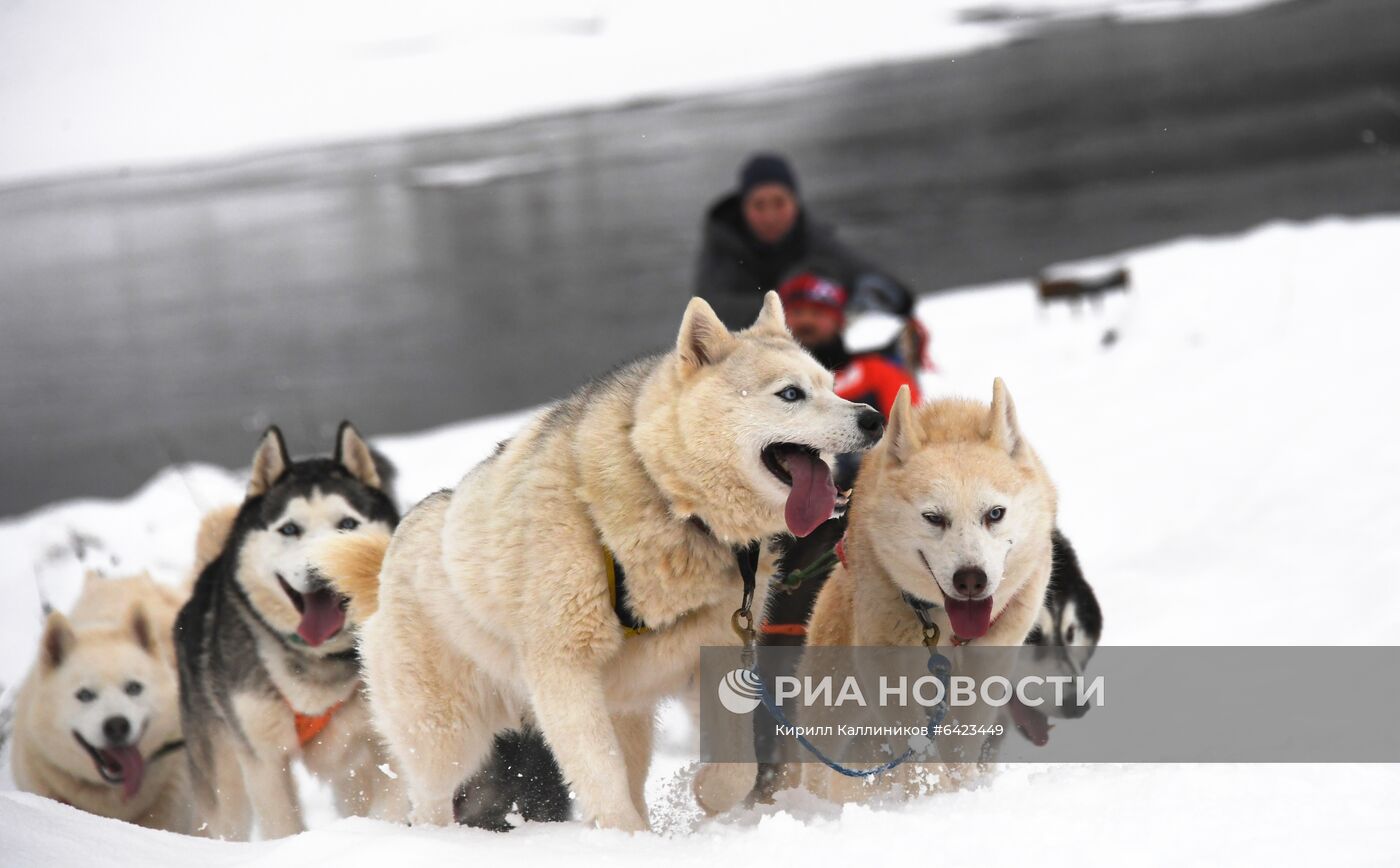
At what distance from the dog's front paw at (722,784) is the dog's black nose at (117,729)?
2.59 meters

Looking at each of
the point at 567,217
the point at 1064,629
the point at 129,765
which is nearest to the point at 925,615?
the point at 1064,629

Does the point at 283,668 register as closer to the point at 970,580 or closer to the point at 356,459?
the point at 356,459

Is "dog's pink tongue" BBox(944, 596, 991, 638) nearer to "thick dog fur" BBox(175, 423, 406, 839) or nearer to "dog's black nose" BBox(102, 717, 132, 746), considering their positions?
"thick dog fur" BBox(175, 423, 406, 839)

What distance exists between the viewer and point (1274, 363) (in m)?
8.69

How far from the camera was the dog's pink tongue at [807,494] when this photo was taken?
2.76 meters

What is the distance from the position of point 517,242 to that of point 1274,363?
16.3 metres

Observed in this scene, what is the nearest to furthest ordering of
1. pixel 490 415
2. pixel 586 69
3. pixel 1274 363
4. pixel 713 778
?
pixel 713 778 < pixel 1274 363 < pixel 490 415 < pixel 586 69

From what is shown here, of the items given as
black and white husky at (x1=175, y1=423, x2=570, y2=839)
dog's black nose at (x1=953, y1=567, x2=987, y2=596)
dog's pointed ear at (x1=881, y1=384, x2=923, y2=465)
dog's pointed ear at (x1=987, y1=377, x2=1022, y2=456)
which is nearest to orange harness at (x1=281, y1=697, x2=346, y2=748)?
black and white husky at (x1=175, y1=423, x2=570, y2=839)

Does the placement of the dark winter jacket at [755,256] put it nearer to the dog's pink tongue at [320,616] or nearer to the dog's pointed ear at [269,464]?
the dog's pointed ear at [269,464]

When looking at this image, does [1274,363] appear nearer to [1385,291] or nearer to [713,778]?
[1385,291]

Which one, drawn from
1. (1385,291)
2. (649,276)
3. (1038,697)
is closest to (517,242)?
(649,276)

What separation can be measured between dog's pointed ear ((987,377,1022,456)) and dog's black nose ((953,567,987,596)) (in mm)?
408

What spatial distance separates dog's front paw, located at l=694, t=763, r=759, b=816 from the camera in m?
3.08
